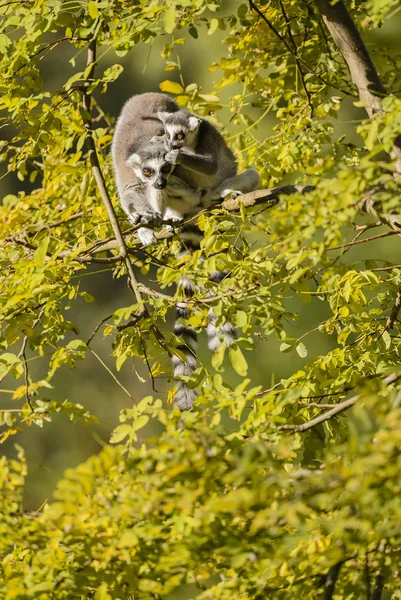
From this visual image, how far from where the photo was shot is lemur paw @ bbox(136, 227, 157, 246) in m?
3.96

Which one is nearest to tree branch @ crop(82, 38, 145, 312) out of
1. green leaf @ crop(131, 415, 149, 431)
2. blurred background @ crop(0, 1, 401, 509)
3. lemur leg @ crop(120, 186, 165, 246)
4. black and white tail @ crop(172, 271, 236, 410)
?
black and white tail @ crop(172, 271, 236, 410)

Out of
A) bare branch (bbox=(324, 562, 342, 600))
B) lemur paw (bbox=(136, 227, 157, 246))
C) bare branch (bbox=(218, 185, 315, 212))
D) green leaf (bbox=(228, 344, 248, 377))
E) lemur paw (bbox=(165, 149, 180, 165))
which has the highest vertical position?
green leaf (bbox=(228, 344, 248, 377))

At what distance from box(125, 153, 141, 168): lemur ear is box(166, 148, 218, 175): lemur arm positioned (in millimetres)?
208

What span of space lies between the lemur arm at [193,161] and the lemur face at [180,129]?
0.64 feet

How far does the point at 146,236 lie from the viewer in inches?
159

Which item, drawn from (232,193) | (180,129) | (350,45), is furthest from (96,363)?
(350,45)

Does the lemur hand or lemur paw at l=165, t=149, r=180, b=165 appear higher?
lemur paw at l=165, t=149, r=180, b=165

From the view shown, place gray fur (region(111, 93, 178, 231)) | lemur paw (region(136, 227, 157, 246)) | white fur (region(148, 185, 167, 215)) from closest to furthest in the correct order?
lemur paw (region(136, 227, 157, 246))
white fur (region(148, 185, 167, 215))
gray fur (region(111, 93, 178, 231))

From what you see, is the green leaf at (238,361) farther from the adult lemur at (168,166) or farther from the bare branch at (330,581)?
the adult lemur at (168,166)

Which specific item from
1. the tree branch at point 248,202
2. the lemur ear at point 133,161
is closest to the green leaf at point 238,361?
the tree branch at point 248,202

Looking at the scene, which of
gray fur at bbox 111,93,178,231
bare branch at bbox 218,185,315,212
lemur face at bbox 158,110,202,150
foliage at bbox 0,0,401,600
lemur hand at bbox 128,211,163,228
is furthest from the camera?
lemur face at bbox 158,110,202,150

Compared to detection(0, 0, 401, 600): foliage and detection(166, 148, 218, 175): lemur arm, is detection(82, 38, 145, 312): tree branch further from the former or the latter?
detection(166, 148, 218, 175): lemur arm

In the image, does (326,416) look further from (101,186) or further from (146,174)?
(146,174)

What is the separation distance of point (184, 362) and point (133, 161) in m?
1.96
